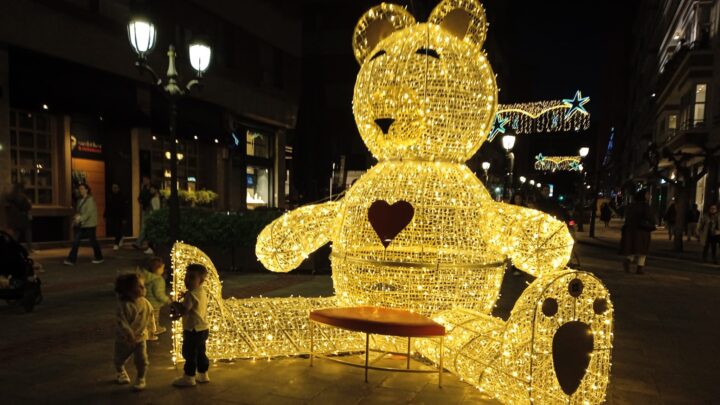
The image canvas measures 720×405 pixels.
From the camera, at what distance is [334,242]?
154 inches

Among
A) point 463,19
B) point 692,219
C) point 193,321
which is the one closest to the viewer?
point 193,321

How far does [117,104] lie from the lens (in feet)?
42.0

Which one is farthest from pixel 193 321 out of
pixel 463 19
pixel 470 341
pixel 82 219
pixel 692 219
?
pixel 692 219

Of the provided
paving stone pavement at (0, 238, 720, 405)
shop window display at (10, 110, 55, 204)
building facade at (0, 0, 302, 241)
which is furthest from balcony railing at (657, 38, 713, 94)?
shop window display at (10, 110, 55, 204)

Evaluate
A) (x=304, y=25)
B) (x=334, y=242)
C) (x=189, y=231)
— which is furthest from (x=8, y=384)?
(x=304, y=25)

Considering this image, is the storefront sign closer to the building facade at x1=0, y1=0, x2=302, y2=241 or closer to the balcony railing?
the building facade at x1=0, y1=0, x2=302, y2=241

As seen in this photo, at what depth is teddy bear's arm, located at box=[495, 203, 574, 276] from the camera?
3.16 m

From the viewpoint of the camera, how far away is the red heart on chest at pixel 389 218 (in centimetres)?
344

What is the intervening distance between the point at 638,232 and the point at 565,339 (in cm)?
815

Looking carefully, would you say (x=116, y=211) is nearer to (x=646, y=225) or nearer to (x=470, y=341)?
(x=470, y=341)

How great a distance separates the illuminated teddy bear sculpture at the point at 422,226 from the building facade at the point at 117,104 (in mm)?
5205

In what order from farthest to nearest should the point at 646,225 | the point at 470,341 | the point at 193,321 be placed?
the point at 646,225, the point at 193,321, the point at 470,341

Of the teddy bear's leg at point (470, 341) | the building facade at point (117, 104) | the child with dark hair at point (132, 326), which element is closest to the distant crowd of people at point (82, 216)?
the building facade at point (117, 104)

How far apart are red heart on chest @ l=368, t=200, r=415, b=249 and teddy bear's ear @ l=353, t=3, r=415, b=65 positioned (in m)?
1.41
